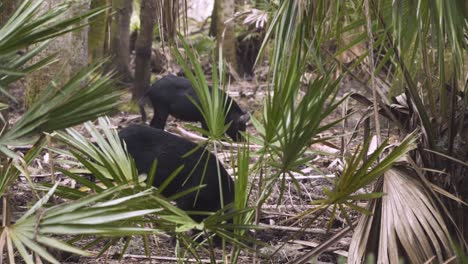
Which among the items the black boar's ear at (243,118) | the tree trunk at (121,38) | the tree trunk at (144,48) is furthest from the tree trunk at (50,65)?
the tree trunk at (121,38)

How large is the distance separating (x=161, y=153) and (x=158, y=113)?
3.95 meters

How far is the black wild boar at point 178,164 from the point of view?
6.78m

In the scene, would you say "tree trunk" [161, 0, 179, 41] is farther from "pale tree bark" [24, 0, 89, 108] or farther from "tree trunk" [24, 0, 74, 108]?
"pale tree bark" [24, 0, 89, 108]

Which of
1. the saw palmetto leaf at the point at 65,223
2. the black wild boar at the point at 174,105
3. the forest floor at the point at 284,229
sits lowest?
the forest floor at the point at 284,229

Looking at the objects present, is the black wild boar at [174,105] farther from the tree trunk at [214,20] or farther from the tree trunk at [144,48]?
the tree trunk at [214,20]

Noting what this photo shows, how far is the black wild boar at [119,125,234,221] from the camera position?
6.78 meters

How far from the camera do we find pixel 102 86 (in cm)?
387

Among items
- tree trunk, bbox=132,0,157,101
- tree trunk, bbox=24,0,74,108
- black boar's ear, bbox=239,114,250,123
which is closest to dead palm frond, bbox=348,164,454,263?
tree trunk, bbox=24,0,74,108

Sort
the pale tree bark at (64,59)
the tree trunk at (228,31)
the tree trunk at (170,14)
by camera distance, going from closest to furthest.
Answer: the tree trunk at (170,14), the pale tree bark at (64,59), the tree trunk at (228,31)

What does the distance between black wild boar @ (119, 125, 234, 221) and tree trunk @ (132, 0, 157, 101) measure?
389 centimetres

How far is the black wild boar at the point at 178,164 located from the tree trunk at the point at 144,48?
12.8ft

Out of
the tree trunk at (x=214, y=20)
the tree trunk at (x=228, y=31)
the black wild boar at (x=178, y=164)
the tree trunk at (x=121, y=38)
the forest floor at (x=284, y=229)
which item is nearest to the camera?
the forest floor at (x=284, y=229)

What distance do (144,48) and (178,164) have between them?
461 cm

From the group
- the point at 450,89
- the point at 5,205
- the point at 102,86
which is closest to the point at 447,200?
the point at 450,89
